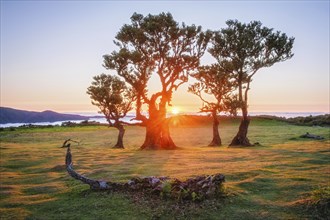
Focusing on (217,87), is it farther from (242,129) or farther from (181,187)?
(181,187)

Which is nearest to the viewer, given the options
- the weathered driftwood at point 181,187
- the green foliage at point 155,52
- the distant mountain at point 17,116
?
the weathered driftwood at point 181,187

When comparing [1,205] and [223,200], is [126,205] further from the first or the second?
[1,205]

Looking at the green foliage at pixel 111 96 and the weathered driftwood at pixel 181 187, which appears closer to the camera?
the weathered driftwood at pixel 181 187

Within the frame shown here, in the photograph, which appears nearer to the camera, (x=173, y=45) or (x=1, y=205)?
(x=1, y=205)

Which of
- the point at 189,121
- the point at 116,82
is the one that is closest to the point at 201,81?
the point at 116,82

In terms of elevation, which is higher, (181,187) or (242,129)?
(242,129)

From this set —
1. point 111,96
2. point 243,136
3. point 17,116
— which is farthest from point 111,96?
point 17,116

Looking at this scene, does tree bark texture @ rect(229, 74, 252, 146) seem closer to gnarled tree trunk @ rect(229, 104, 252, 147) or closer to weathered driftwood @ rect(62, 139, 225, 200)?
gnarled tree trunk @ rect(229, 104, 252, 147)

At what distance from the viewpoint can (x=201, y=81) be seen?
48.4m

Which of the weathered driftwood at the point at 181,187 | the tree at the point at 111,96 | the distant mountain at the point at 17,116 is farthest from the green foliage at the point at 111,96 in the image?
the distant mountain at the point at 17,116

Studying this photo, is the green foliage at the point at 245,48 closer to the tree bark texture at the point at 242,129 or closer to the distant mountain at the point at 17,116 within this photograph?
the tree bark texture at the point at 242,129

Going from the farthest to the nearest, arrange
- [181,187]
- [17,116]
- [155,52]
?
1. [17,116]
2. [155,52]
3. [181,187]

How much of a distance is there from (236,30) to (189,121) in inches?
2582

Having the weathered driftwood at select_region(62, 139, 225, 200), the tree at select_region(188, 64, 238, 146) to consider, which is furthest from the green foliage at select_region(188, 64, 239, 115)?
the weathered driftwood at select_region(62, 139, 225, 200)
